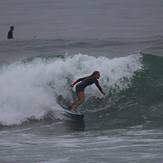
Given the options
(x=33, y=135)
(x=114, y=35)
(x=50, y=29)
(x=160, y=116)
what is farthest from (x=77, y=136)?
(x=50, y=29)

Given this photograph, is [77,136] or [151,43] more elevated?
[151,43]

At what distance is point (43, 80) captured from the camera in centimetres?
2253

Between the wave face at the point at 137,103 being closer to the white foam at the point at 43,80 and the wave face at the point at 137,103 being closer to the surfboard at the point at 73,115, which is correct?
the white foam at the point at 43,80

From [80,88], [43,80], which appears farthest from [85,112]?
[43,80]

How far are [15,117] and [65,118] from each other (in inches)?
73.9

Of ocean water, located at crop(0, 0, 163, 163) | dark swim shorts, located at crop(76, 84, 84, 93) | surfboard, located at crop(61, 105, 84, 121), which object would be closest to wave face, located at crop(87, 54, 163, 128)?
ocean water, located at crop(0, 0, 163, 163)

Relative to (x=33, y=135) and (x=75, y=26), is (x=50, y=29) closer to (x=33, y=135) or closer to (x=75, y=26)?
(x=75, y=26)

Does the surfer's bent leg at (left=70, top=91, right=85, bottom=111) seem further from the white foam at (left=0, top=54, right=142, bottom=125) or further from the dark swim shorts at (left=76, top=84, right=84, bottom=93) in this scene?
the white foam at (left=0, top=54, right=142, bottom=125)

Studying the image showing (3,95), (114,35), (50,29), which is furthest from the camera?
(50,29)

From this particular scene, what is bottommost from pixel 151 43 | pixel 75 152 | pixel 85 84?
pixel 75 152

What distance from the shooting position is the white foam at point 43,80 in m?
21.0

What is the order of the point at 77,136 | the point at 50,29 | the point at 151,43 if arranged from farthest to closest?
the point at 50,29, the point at 151,43, the point at 77,136

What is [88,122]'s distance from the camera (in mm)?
19422

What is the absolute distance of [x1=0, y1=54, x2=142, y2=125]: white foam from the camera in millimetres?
21000
